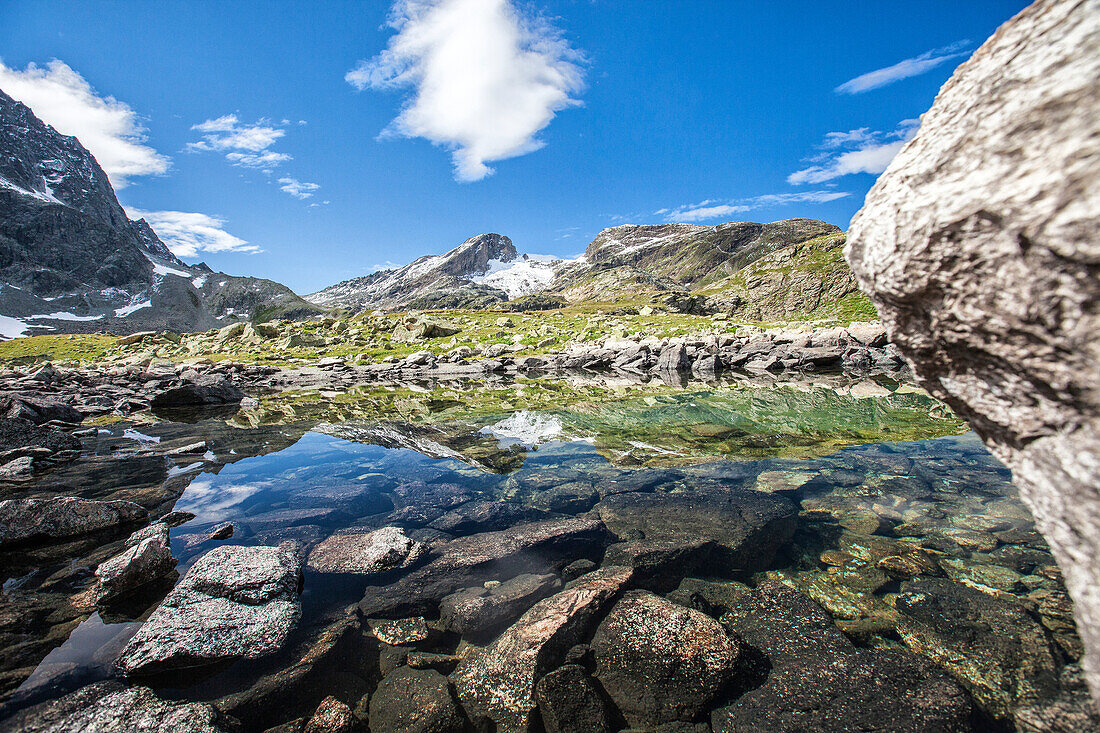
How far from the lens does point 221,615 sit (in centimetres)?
507

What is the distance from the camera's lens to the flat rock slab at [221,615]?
4.54 meters

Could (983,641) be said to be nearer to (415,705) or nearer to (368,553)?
(415,705)

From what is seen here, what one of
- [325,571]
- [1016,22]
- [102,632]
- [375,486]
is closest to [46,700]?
[102,632]

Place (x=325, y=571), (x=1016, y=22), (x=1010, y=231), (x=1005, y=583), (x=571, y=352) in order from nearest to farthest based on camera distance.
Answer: (x=1010, y=231) → (x=1016, y=22) → (x=1005, y=583) → (x=325, y=571) → (x=571, y=352)

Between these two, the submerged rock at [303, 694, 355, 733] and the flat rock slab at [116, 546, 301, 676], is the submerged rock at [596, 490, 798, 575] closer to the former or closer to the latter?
the submerged rock at [303, 694, 355, 733]

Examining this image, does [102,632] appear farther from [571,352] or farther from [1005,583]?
[571,352]

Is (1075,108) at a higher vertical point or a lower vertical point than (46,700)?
higher

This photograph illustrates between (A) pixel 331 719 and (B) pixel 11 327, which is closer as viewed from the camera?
(A) pixel 331 719

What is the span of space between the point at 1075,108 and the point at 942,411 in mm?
17470

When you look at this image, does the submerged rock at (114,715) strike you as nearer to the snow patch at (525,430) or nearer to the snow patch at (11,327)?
the snow patch at (525,430)

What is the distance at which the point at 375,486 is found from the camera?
401 inches

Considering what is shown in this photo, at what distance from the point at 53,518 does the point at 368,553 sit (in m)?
5.33

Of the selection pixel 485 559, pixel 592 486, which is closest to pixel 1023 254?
pixel 485 559

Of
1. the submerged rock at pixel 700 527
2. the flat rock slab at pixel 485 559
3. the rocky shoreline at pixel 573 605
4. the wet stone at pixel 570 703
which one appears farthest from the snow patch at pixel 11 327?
the wet stone at pixel 570 703
